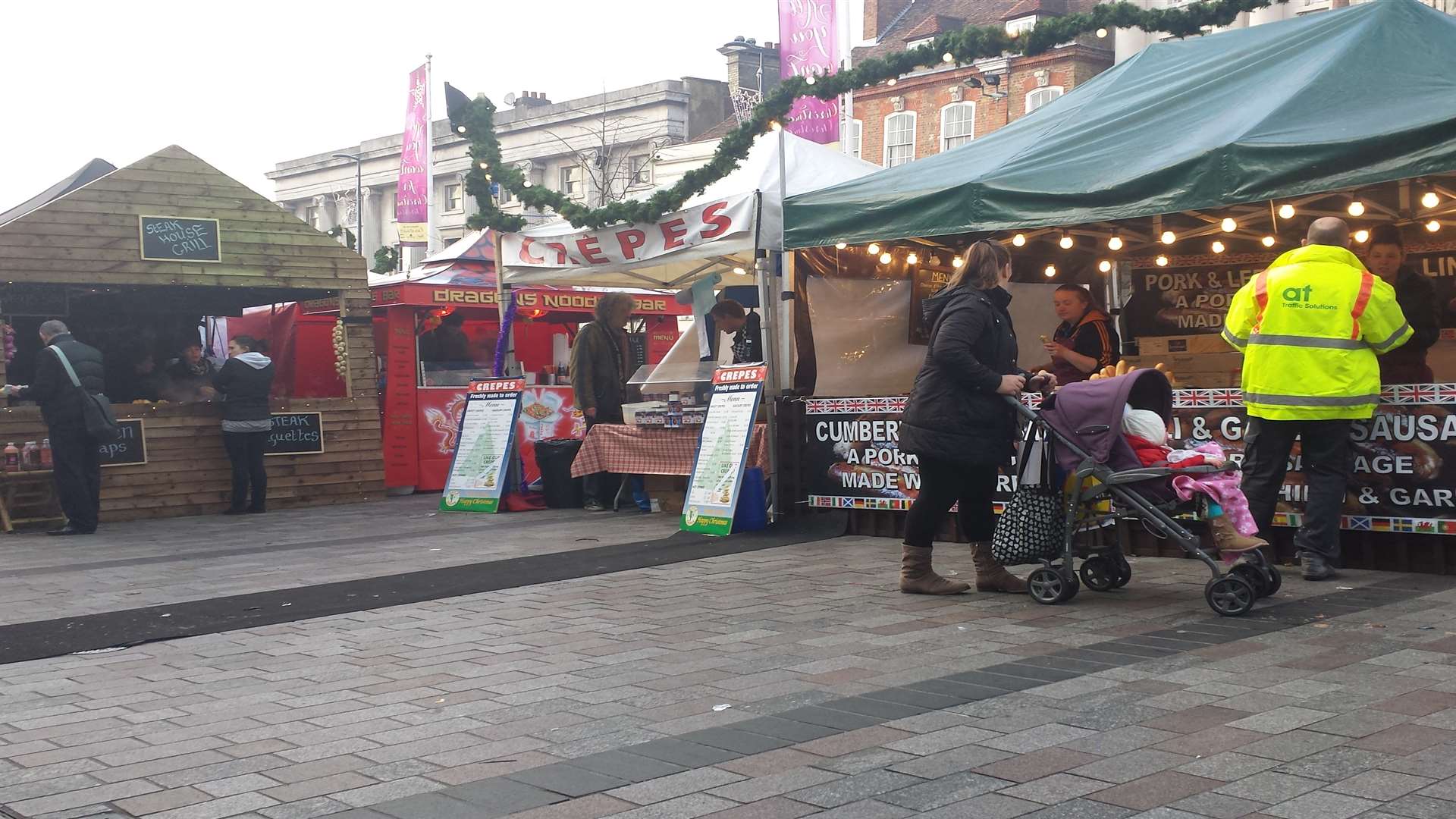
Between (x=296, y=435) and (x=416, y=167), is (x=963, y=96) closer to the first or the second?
(x=416, y=167)

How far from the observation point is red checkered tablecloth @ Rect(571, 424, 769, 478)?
471 inches

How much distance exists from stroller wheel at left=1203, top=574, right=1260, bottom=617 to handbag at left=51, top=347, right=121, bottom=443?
32.4 feet

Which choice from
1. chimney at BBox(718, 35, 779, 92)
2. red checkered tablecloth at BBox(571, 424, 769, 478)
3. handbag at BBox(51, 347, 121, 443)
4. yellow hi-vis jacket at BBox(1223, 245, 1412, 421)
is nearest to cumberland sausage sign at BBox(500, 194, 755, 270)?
red checkered tablecloth at BBox(571, 424, 769, 478)

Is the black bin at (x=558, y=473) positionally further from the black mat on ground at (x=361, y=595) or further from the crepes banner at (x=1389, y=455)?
the crepes banner at (x=1389, y=455)

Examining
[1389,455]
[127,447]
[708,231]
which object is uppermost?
[708,231]

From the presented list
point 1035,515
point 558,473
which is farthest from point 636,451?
point 1035,515

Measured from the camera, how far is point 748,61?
51719mm

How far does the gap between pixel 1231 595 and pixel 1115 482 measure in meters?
0.72

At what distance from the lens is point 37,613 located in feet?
25.9

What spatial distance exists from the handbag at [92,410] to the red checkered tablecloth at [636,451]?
4.16m

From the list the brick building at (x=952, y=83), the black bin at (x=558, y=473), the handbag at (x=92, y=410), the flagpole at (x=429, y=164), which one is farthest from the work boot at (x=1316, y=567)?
the brick building at (x=952, y=83)

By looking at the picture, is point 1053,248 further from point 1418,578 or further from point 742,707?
point 742,707

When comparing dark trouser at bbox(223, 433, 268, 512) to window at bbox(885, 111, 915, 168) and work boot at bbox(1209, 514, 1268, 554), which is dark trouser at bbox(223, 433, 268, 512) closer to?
work boot at bbox(1209, 514, 1268, 554)

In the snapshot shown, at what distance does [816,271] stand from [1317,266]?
4939 mm
